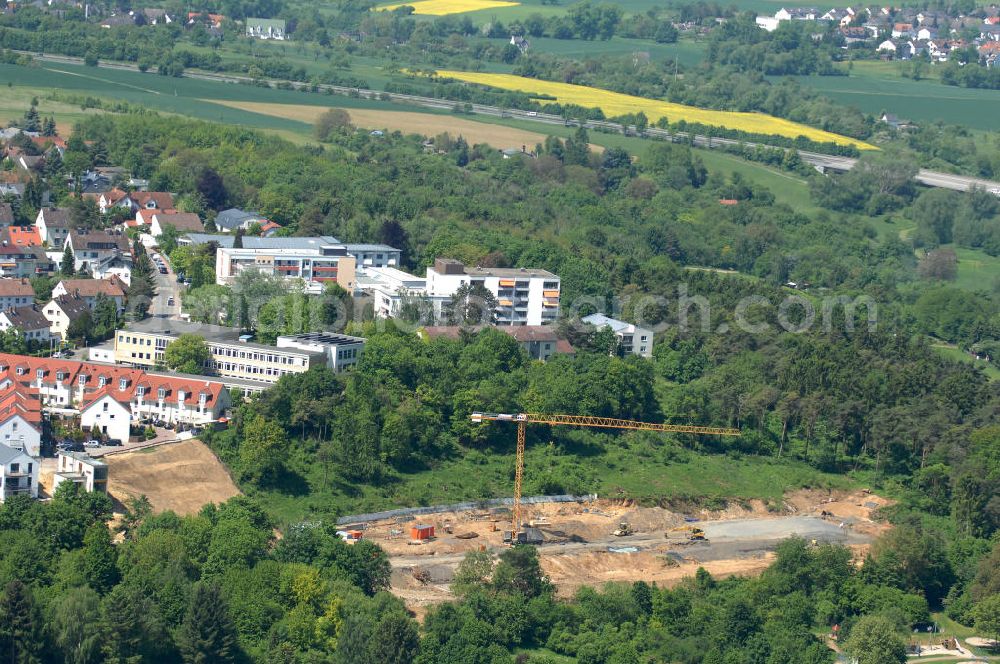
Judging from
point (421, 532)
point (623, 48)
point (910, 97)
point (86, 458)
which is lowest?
point (421, 532)

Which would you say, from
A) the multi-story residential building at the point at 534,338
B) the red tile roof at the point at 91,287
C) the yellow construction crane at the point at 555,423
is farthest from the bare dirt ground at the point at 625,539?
the red tile roof at the point at 91,287

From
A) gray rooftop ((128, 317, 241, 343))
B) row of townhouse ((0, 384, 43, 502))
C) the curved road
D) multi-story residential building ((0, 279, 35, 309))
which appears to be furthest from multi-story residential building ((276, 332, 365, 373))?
the curved road

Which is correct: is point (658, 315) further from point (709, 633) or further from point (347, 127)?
point (347, 127)

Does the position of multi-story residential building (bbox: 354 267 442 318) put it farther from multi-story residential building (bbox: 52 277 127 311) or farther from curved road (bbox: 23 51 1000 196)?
curved road (bbox: 23 51 1000 196)

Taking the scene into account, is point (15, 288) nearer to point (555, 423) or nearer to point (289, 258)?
point (289, 258)

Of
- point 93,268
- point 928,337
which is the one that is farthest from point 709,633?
point 928,337

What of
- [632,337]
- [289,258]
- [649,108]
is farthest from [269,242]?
[649,108]
